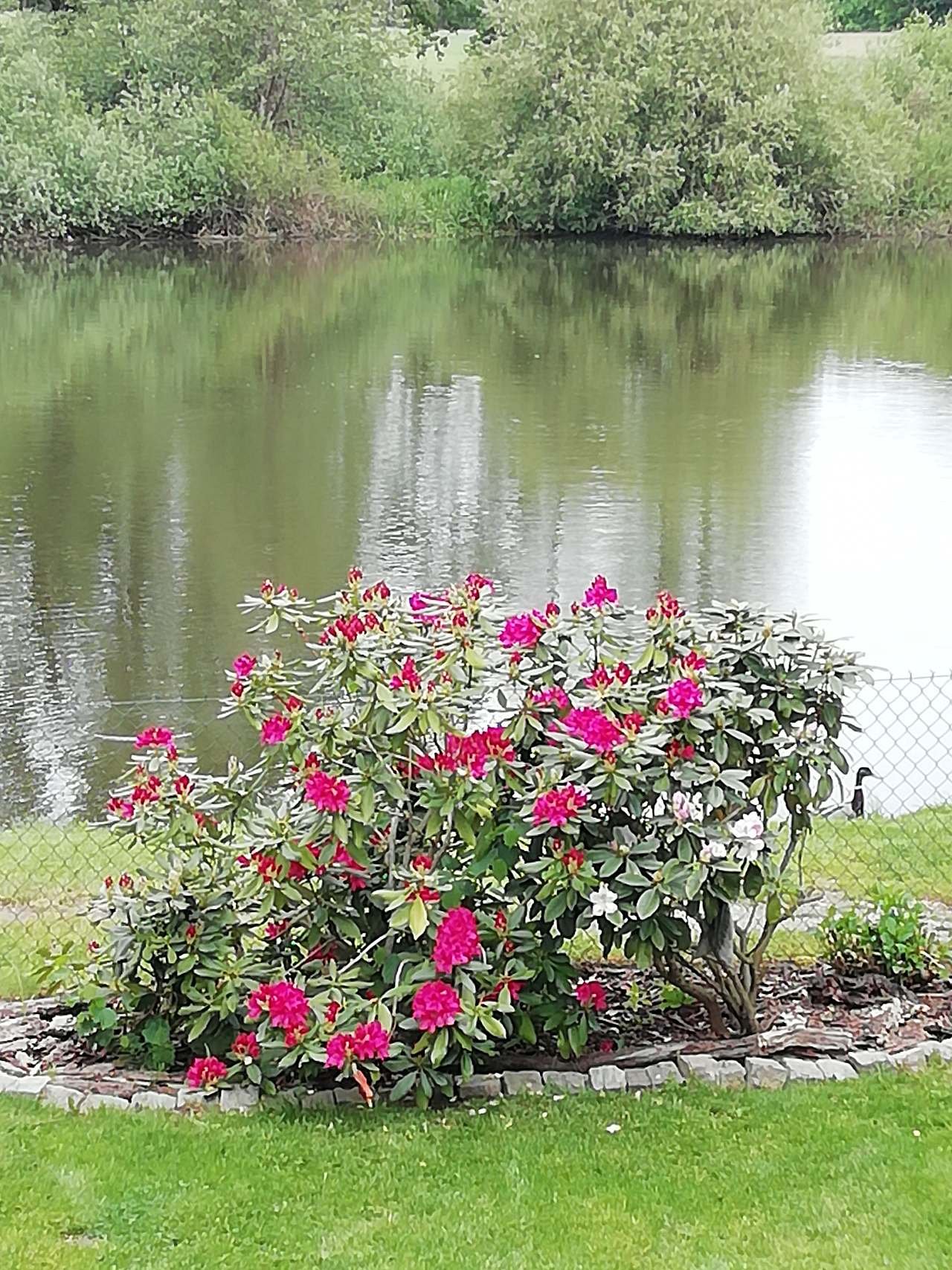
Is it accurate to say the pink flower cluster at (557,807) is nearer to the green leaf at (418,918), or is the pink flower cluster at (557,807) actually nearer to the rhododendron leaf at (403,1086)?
the green leaf at (418,918)

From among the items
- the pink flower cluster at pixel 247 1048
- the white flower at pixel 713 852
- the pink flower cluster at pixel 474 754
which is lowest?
the pink flower cluster at pixel 247 1048

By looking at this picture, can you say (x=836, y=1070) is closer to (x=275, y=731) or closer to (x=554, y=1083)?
(x=554, y=1083)

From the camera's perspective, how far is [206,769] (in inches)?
312

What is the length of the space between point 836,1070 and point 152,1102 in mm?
1653

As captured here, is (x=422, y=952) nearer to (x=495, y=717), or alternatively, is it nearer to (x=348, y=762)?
(x=348, y=762)

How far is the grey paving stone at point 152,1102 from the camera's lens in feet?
12.5

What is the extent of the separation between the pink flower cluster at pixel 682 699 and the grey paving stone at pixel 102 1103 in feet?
5.22

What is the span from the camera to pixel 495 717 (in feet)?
17.0

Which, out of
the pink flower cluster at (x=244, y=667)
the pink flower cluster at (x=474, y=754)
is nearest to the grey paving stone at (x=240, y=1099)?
the pink flower cluster at (x=474, y=754)

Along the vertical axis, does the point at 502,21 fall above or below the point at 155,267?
above

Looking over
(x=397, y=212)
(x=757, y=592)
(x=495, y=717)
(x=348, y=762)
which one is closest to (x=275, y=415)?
(x=757, y=592)

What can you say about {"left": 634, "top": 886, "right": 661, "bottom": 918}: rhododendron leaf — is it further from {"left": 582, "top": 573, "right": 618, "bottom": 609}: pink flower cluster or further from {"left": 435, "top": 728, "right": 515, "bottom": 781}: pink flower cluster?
{"left": 582, "top": 573, "right": 618, "bottom": 609}: pink flower cluster

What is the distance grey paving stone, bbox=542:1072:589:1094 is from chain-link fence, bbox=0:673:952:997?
3.83ft

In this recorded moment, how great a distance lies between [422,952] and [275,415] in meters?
14.4
